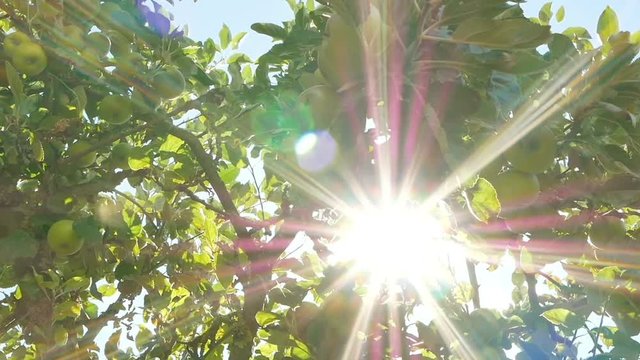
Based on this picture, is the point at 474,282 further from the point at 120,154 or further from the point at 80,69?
the point at 80,69

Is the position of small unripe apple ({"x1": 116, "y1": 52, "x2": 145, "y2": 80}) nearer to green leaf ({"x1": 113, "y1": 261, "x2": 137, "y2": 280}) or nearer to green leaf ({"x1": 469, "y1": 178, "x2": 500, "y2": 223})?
green leaf ({"x1": 113, "y1": 261, "x2": 137, "y2": 280})

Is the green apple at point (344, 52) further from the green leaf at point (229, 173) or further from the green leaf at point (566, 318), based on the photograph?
the green leaf at point (229, 173)

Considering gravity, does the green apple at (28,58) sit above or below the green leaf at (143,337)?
above

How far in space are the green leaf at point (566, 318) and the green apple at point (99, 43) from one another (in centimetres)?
204

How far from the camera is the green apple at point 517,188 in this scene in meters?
1.81

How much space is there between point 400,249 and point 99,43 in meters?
1.59

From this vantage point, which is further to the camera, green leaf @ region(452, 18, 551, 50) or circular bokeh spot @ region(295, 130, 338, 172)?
circular bokeh spot @ region(295, 130, 338, 172)

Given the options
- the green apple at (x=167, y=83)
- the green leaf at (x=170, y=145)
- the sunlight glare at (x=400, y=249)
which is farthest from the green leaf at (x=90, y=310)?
the sunlight glare at (x=400, y=249)

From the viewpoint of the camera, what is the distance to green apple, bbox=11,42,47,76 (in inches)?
99.6

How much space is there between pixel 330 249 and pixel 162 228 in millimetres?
1014

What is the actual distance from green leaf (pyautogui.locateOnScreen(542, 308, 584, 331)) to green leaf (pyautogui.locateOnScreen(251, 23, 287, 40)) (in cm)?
135

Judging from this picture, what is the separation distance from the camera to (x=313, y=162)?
1705 mm

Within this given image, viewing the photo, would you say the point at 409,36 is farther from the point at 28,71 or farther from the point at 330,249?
the point at 28,71

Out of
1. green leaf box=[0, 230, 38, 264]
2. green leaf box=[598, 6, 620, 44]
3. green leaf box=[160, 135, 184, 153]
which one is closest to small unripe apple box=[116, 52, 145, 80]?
green leaf box=[160, 135, 184, 153]
